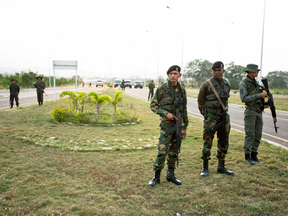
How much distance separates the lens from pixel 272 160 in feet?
14.7

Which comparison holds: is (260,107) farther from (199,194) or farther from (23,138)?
(23,138)

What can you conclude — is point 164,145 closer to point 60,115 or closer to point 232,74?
point 60,115

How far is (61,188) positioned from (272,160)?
13.3ft

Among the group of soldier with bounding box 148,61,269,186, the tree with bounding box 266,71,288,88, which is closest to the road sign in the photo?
the group of soldier with bounding box 148,61,269,186

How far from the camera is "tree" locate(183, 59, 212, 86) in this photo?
7888cm

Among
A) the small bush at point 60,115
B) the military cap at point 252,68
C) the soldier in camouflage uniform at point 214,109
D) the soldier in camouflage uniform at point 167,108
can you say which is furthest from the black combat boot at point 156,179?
the small bush at point 60,115

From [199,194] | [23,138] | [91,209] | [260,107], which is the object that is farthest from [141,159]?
[23,138]

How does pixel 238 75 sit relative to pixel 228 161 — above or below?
above

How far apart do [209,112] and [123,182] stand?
187 centimetres

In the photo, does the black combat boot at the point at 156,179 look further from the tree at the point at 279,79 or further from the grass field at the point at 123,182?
the tree at the point at 279,79

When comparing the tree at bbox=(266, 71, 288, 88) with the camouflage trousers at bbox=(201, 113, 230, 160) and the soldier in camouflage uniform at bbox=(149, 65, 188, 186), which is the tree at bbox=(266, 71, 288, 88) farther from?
the soldier in camouflage uniform at bbox=(149, 65, 188, 186)

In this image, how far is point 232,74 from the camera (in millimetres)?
64062

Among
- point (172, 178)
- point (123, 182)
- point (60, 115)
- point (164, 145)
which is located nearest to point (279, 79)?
point (60, 115)

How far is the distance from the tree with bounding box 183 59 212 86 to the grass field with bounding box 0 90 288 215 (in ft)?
250
